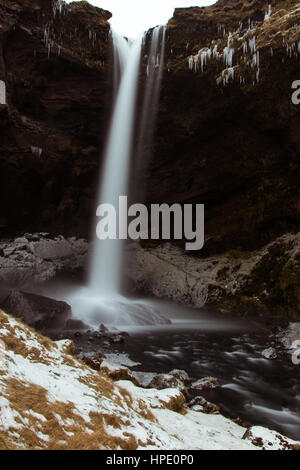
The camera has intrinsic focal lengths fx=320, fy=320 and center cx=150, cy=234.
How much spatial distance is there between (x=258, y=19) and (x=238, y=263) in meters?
13.2

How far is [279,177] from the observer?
17.6 m

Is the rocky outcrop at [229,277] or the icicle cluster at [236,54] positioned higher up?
the icicle cluster at [236,54]

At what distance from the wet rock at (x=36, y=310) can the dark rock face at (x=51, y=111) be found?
10444mm

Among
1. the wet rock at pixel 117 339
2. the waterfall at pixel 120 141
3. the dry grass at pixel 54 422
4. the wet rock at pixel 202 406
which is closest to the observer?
the dry grass at pixel 54 422

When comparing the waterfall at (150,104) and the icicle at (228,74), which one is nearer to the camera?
the icicle at (228,74)

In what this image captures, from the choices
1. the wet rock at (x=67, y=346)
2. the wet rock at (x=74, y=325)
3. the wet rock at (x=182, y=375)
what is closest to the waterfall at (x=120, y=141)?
the wet rock at (x=74, y=325)

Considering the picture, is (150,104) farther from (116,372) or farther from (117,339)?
(116,372)

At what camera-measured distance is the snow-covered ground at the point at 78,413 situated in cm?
218

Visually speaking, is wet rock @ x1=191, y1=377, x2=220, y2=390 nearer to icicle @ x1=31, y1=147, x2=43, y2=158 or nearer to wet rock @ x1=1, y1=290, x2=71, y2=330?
wet rock @ x1=1, y1=290, x2=71, y2=330

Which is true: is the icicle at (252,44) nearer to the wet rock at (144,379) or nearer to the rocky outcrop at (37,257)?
the rocky outcrop at (37,257)

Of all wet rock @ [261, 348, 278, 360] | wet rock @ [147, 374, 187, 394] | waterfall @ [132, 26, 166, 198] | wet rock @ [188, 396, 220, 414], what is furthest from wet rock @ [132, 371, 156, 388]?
waterfall @ [132, 26, 166, 198]

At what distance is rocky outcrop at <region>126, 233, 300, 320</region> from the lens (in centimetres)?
1540

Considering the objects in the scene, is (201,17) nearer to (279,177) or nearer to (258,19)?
(258,19)

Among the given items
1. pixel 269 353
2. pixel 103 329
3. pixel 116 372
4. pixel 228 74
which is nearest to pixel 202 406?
pixel 116 372
